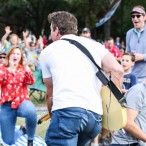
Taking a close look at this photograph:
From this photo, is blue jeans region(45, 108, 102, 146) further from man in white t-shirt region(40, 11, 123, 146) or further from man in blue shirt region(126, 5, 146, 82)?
man in blue shirt region(126, 5, 146, 82)

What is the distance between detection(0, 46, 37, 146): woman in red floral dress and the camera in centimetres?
654

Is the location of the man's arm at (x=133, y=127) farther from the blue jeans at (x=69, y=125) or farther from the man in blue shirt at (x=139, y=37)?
the man in blue shirt at (x=139, y=37)

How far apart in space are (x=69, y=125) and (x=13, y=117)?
3.06 meters

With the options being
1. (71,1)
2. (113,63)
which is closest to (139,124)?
(113,63)

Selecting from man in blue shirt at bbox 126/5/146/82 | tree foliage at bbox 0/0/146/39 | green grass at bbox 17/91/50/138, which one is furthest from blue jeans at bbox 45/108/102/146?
A: tree foliage at bbox 0/0/146/39

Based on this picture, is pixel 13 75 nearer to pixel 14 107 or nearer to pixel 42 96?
pixel 14 107

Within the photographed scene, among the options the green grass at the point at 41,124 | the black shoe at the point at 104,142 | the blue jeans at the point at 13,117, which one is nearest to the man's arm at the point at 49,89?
the blue jeans at the point at 13,117

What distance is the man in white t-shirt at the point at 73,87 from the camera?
3750mm

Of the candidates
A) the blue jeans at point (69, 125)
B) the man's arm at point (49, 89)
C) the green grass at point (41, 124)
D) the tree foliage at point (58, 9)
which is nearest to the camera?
the blue jeans at point (69, 125)

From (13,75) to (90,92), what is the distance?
2.99 meters

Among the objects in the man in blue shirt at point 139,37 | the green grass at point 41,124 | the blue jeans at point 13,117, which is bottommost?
the green grass at point 41,124

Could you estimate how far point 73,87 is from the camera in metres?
3.75

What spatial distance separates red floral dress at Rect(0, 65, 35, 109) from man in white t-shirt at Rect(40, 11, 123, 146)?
2696mm

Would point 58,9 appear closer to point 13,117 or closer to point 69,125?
point 13,117
